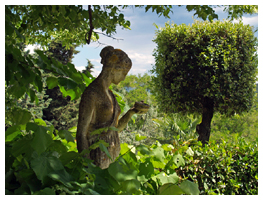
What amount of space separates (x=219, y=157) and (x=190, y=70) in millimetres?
4101

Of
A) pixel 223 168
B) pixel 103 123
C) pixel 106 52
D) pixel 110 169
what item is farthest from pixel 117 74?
pixel 223 168

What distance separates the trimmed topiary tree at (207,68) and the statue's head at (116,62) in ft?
18.1

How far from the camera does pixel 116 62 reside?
182 centimetres

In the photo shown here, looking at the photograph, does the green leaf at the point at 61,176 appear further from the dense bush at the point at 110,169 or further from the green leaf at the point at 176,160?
the green leaf at the point at 176,160

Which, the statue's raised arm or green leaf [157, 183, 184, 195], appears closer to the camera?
green leaf [157, 183, 184, 195]

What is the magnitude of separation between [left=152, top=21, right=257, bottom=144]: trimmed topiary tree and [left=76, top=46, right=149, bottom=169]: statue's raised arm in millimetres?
5529

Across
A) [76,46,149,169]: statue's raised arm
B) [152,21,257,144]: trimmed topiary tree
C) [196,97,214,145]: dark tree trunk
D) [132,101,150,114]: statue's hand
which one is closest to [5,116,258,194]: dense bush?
[76,46,149,169]: statue's raised arm

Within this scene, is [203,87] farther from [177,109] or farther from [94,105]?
[94,105]

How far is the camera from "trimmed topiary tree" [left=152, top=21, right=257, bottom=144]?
22.9 feet

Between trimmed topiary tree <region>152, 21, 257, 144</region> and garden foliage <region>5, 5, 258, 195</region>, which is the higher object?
trimmed topiary tree <region>152, 21, 257, 144</region>

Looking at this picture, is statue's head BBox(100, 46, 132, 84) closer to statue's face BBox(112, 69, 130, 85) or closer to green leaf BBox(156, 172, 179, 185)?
statue's face BBox(112, 69, 130, 85)

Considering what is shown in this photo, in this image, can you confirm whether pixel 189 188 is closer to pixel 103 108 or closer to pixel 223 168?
pixel 103 108

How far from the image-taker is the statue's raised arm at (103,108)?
175cm

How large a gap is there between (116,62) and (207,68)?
5983mm
